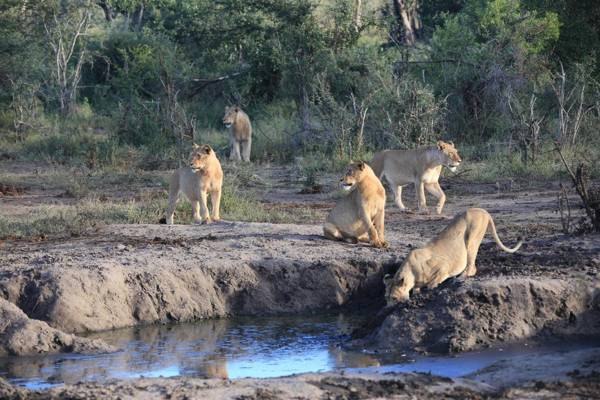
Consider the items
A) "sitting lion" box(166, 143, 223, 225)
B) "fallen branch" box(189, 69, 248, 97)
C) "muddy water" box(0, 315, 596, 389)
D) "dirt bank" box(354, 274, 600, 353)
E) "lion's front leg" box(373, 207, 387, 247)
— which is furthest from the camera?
"fallen branch" box(189, 69, 248, 97)

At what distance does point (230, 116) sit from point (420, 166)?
7.06 metres

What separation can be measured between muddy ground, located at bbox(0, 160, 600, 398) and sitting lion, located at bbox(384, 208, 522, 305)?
0.94ft

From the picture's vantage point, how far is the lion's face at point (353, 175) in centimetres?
1102

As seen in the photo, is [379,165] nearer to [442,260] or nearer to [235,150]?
[442,260]

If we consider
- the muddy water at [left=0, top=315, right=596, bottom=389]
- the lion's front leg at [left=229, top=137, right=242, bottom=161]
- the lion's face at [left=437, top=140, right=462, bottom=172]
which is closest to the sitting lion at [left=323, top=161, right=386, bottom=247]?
the muddy water at [left=0, top=315, right=596, bottom=389]

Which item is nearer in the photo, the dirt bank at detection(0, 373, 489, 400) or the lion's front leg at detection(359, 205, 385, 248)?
the dirt bank at detection(0, 373, 489, 400)

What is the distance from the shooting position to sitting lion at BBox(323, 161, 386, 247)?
1105 centimetres

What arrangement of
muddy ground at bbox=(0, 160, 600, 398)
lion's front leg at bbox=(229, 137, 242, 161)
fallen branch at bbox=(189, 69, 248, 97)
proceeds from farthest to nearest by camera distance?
fallen branch at bbox=(189, 69, 248, 97) < lion's front leg at bbox=(229, 137, 242, 161) < muddy ground at bbox=(0, 160, 600, 398)

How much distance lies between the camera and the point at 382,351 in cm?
848

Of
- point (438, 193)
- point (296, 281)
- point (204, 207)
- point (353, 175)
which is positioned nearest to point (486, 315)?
point (296, 281)

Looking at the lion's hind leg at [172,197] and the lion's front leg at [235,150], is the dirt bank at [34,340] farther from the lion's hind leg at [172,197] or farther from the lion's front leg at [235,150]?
the lion's front leg at [235,150]

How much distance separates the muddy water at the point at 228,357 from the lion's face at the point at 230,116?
10.3m

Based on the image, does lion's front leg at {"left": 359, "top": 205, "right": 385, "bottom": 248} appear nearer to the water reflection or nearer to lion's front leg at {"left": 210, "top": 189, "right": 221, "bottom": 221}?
the water reflection

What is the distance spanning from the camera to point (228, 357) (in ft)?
28.8
